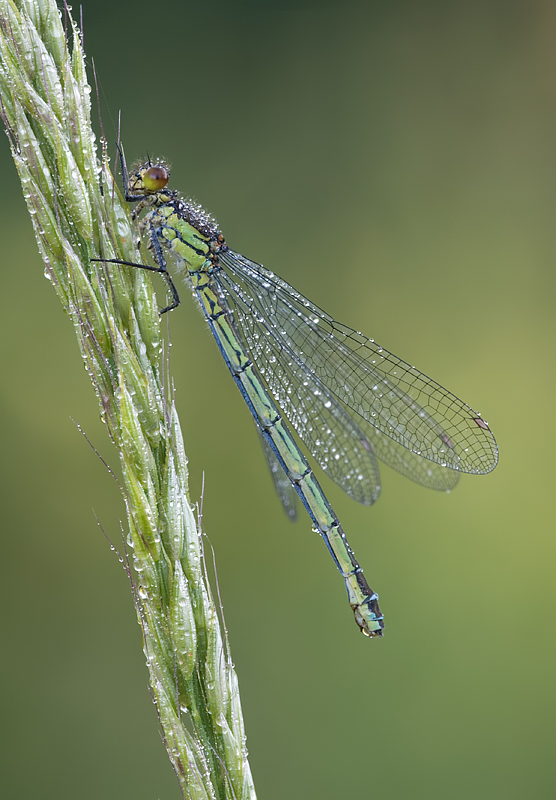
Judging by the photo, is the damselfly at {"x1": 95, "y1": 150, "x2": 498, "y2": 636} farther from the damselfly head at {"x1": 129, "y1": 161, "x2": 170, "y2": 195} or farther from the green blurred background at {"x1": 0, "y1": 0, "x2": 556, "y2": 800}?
the green blurred background at {"x1": 0, "y1": 0, "x2": 556, "y2": 800}

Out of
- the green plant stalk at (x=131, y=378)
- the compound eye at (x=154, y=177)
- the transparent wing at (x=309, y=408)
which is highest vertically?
the compound eye at (x=154, y=177)

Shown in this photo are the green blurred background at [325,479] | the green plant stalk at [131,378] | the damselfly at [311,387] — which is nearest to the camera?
the green plant stalk at [131,378]

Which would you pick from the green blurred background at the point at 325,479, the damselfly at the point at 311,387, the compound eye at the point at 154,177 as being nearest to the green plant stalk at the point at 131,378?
the compound eye at the point at 154,177

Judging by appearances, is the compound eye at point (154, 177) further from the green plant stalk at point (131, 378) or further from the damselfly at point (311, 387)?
the green plant stalk at point (131, 378)

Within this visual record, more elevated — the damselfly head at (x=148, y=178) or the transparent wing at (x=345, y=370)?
the damselfly head at (x=148, y=178)

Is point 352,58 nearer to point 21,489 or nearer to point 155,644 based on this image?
point 21,489

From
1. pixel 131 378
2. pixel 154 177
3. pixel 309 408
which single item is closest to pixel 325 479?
pixel 309 408
